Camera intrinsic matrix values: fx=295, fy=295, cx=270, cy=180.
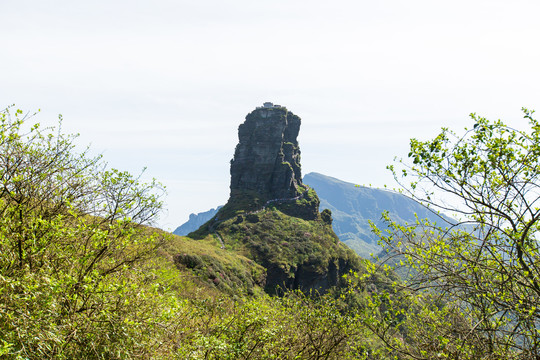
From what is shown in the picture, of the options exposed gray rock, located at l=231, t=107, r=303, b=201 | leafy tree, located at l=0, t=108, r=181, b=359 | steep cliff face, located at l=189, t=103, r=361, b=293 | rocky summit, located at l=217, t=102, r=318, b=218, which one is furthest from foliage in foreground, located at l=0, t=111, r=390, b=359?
exposed gray rock, located at l=231, t=107, r=303, b=201

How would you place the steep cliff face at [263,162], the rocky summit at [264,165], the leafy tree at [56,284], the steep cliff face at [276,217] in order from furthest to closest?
the steep cliff face at [263,162] < the rocky summit at [264,165] < the steep cliff face at [276,217] < the leafy tree at [56,284]

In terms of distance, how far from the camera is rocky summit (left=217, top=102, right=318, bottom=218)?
111438 millimetres

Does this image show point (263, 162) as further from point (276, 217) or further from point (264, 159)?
point (276, 217)

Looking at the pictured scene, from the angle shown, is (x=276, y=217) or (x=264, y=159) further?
(x=264, y=159)

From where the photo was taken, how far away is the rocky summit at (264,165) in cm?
11144

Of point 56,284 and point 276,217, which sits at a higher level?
point 276,217

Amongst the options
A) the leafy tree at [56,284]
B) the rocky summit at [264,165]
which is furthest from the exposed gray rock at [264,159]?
the leafy tree at [56,284]

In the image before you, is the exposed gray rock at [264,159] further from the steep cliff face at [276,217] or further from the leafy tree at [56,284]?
the leafy tree at [56,284]

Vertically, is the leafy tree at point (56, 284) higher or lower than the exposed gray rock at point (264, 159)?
lower

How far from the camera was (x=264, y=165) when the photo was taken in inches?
4520

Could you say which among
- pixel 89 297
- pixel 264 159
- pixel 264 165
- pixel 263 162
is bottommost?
pixel 89 297

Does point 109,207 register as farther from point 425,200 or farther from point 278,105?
point 278,105

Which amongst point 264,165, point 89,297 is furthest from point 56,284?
point 264,165

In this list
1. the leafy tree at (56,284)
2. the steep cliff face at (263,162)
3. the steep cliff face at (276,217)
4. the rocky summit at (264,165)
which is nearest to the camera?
the leafy tree at (56,284)
